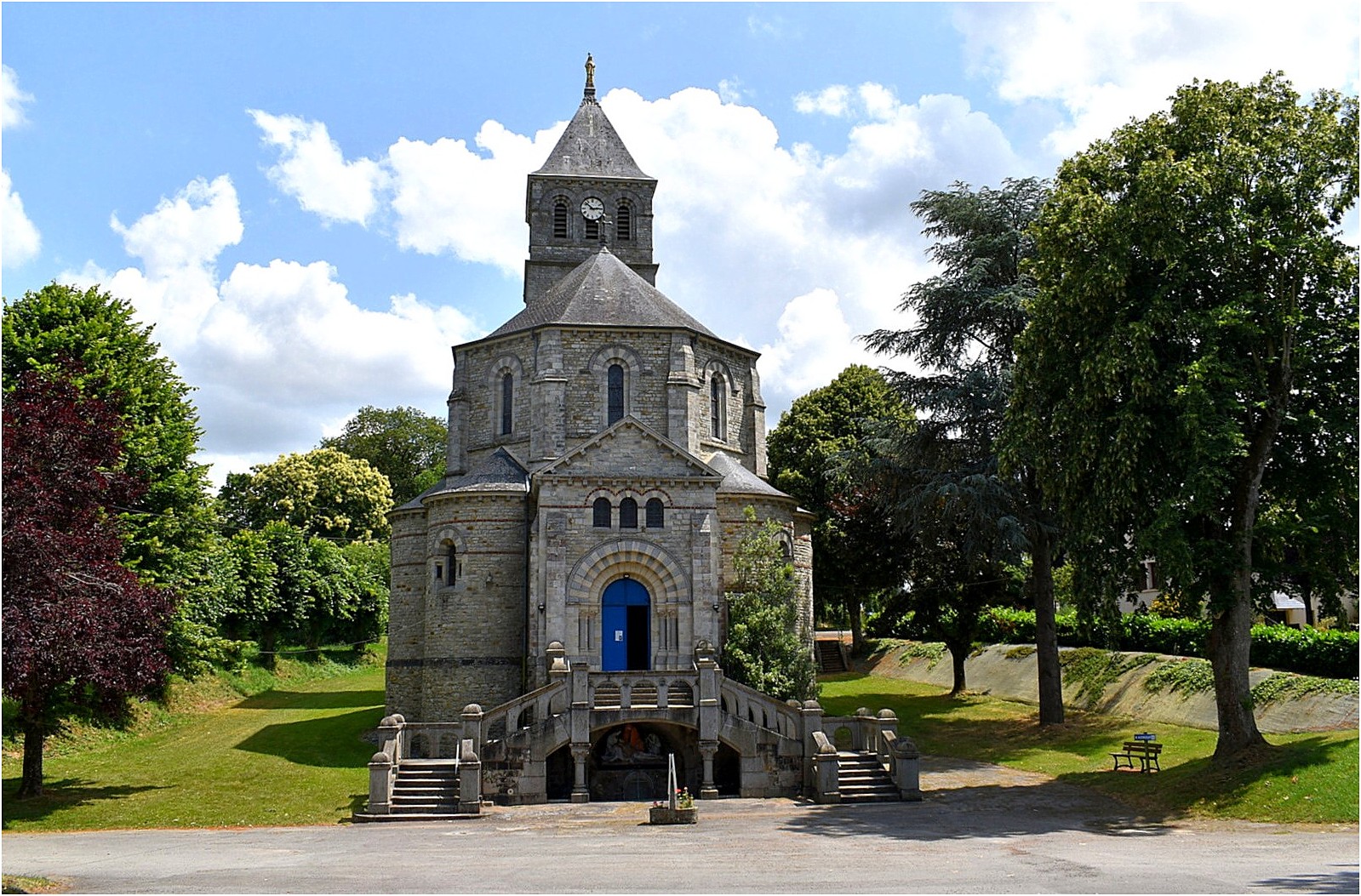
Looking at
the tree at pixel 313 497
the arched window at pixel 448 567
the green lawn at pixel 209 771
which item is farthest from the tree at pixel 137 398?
the tree at pixel 313 497

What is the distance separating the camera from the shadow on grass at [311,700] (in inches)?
1570

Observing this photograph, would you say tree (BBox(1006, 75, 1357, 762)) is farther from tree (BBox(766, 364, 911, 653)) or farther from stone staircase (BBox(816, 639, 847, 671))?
stone staircase (BBox(816, 639, 847, 671))

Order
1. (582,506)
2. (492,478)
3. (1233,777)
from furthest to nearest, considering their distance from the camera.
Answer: (492,478) → (582,506) → (1233,777)

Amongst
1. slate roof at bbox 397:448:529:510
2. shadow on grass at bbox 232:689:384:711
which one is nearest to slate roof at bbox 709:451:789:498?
slate roof at bbox 397:448:529:510

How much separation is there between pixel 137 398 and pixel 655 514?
15.2 m

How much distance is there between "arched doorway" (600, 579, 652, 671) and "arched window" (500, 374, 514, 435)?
8.43 meters

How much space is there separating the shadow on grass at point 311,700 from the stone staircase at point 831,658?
64.5ft

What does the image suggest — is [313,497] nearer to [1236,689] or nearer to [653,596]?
[653,596]

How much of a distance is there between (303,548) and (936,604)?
26.7 metres

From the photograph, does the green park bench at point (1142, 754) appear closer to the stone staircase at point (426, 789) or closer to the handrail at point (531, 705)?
the handrail at point (531, 705)

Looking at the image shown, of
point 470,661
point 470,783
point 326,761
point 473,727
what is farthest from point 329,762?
point 470,783

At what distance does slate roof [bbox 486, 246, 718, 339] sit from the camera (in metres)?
36.9

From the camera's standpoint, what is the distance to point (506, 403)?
3766 centimetres

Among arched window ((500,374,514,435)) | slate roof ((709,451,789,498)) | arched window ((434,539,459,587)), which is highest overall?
arched window ((500,374,514,435))
